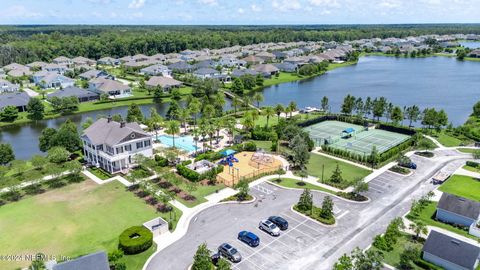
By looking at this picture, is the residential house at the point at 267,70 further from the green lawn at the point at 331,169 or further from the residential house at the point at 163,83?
the green lawn at the point at 331,169

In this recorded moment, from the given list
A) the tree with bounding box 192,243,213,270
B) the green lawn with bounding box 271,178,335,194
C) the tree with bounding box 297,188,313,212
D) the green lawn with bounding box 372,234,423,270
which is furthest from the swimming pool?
the green lawn with bounding box 372,234,423,270

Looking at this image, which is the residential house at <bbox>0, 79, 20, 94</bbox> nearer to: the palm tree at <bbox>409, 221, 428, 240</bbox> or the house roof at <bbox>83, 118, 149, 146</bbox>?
the house roof at <bbox>83, 118, 149, 146</bbox>

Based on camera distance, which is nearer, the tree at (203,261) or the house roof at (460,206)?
the tree at (203,261)

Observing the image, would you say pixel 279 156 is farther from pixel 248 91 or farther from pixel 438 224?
pixel 248 91

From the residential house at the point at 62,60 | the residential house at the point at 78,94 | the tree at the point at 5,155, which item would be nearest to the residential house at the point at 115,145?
the tree at the point at 5,155

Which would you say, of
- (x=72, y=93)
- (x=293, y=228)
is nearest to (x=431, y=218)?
(x=293, y=228)

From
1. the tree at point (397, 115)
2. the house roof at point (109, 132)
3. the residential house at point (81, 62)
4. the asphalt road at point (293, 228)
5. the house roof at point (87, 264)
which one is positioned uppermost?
the residential house at point (81, 62)

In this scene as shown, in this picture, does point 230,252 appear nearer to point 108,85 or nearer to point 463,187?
point 463,187
